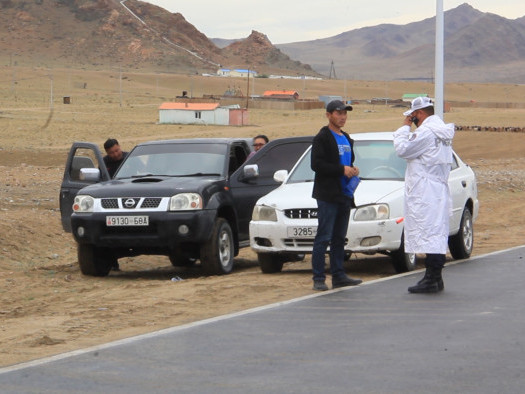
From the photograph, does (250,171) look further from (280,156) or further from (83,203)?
(83,203)

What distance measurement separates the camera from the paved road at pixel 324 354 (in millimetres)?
7637

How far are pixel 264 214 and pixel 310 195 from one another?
1.82 ft

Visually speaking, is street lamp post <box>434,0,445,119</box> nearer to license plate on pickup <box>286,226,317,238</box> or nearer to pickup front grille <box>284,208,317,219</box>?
pickup front grille <box>284,208,317,219</box>

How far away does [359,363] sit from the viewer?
8.28 m

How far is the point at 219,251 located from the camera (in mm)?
14656

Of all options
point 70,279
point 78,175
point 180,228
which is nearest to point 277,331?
point 180,228

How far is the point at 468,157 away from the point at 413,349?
3432 centimetres

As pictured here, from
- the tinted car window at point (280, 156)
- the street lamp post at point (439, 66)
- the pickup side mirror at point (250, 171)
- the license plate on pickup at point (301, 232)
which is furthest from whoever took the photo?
the street lamp post at point (439, 66)

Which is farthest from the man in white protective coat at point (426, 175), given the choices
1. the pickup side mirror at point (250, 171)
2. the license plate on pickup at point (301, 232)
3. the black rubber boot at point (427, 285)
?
the pickup side mirror at point (250, 171)

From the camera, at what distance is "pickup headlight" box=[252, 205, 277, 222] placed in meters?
13.9

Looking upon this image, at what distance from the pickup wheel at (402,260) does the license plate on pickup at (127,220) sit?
2.80 meters

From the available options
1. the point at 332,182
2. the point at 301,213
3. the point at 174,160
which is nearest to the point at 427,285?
the point at 332,182

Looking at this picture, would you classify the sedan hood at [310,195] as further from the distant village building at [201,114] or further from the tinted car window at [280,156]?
the distant village building at [201,114]

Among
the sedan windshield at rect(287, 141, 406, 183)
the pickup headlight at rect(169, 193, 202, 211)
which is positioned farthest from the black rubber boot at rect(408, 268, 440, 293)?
the pickup headlight at rect(169, 193, 202, 211)
